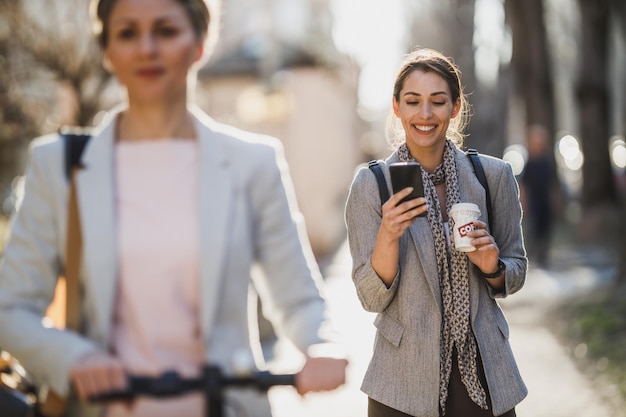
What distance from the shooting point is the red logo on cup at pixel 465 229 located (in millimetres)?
2744

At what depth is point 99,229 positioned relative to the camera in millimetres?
2273

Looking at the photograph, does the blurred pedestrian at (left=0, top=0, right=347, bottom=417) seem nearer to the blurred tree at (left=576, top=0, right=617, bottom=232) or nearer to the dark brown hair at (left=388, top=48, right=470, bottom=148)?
the dark brown hair at (left=388, top=48, right=470, bottom=148)

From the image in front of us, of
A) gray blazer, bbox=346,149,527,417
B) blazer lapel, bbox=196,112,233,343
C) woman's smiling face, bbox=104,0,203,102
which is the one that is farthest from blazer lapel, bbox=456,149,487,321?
woman's smiling face, bbox=104,0,203,102

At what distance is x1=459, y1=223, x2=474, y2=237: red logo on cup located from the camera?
274cm

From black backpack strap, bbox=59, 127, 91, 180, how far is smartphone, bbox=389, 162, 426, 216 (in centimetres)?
84

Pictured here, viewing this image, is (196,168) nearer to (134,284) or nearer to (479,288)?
(134,284)

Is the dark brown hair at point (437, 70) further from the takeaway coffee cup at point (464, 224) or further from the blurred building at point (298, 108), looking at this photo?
the blurred building at point (298, 108)

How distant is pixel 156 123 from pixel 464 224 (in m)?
0.93

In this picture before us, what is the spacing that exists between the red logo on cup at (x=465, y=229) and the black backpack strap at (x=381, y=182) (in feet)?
0.98

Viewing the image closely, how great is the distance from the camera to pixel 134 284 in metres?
2.27

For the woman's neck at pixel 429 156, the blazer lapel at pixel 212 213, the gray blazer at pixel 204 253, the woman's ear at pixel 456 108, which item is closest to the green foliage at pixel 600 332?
the woman's neck at pixel 429 156

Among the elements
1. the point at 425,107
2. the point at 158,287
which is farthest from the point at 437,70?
the point at 158,287

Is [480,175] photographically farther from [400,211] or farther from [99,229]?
[99,229]

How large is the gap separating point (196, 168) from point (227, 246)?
0.22 meters
